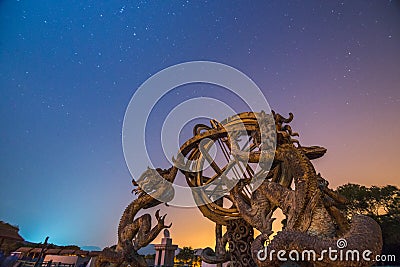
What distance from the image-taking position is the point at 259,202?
431 cm

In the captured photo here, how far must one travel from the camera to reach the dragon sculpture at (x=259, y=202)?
319 cm

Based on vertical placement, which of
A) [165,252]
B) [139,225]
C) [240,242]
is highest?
[139,225]

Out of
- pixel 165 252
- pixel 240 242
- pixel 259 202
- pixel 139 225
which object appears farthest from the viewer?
pixel 165 252

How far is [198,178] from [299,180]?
113 inches

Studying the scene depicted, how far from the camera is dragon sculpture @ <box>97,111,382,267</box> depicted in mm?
3189

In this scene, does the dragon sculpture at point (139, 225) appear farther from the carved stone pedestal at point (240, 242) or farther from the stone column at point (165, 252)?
the stone column at point (165, 252)

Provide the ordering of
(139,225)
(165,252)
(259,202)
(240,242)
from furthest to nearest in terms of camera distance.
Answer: (165,252)
(240,242)
(139,225)
(259,202)

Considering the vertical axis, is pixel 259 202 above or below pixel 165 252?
above

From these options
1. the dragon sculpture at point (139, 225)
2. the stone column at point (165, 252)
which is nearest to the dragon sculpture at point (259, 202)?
the dragon sculpture at point (139, 225)

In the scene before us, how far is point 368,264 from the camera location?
2.95 metres

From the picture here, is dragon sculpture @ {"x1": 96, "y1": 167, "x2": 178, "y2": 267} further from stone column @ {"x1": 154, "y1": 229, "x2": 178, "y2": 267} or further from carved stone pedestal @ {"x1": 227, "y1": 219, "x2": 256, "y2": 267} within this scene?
stone column @ {"x1": 154, "y1": 229, "x2": 178, "y2": 267}

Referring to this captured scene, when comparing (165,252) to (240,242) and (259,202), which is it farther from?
(259,202)

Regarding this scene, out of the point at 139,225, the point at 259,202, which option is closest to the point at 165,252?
the point at 139,225

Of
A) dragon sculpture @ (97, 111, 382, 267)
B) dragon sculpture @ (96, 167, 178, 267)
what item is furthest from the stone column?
dragon sculpture @ (96, 167, 178, 267)
